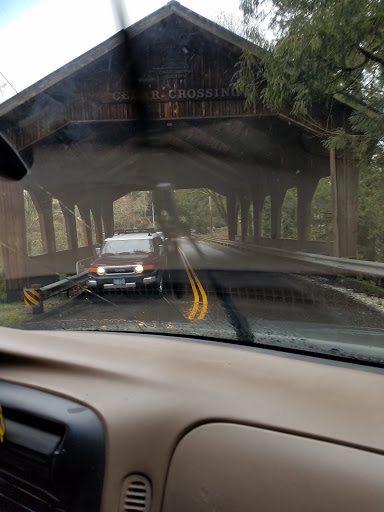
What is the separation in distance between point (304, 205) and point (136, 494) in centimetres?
1969

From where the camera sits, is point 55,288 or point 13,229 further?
point 13,229

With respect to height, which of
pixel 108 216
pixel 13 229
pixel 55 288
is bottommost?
pixel 55 288

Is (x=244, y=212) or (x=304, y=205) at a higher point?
(x=244, y=212)

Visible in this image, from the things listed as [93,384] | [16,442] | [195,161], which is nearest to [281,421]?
[93,384]

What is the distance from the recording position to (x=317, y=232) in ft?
92.8

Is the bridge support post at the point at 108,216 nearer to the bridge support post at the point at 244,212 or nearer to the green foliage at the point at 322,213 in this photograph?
the green foliage at the point at 322,213

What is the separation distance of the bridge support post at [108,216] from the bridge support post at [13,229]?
2.54 metres

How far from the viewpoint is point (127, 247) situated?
10.7m

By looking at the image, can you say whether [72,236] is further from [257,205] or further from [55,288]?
[257,205]

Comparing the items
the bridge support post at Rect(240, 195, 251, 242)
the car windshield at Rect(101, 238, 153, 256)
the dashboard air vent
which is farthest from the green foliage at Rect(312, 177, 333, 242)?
the dashboard air vent

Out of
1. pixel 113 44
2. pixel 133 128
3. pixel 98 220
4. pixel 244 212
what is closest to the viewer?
pixel 113 44

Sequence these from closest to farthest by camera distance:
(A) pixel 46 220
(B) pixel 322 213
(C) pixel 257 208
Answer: (A) pixel 46 220
(C) pixel 257 208
(B) pixel 322 213

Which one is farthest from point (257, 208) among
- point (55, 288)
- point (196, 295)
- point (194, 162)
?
point (55, 288)

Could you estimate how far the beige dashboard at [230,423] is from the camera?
4.85 ft
